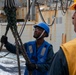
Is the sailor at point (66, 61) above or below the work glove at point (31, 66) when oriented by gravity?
above

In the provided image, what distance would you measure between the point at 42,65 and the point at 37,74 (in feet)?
0.50

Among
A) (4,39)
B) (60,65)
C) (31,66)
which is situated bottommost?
(31,66)

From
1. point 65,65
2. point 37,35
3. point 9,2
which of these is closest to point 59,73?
point 65,65

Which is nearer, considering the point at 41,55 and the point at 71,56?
the point at 71,56

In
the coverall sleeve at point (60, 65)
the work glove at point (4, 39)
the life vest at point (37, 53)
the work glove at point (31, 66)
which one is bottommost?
the work glove at point (31, 66)

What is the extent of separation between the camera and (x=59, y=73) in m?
1.33

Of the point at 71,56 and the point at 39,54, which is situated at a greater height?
the point at 71,56

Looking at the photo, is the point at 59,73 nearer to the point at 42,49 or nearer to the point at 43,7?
the point at 42,49

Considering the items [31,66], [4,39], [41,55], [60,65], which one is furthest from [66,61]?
[4,39]

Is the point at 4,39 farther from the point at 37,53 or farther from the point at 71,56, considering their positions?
the point at 71,56

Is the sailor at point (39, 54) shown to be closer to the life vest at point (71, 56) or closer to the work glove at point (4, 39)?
the work glove at point (4, 39)

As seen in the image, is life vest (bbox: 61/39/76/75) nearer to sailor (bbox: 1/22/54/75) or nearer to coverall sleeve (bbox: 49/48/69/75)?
coverall sleeve (bbox: 49/48/69/75)

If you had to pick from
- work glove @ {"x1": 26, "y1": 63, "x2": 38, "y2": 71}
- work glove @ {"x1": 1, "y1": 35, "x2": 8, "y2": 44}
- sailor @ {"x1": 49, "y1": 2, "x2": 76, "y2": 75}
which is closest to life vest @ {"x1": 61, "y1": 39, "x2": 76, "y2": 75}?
sailor @ {"x1": 49, "y1": 2, "x2": 76, "y2": 75}

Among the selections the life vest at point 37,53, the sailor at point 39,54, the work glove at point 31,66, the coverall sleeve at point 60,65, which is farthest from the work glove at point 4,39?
the coverall sleeve at point 60,65
